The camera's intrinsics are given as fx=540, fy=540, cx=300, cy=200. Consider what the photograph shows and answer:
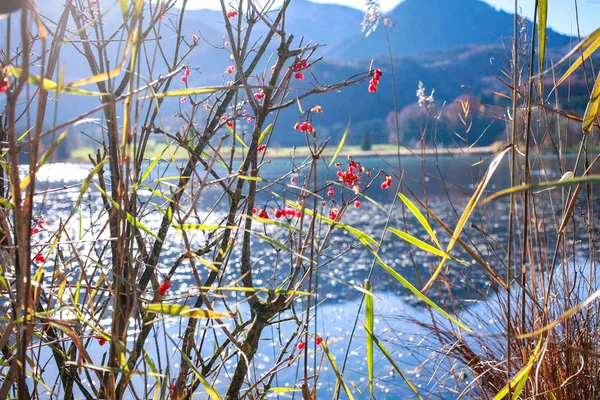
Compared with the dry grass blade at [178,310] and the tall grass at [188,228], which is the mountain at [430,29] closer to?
the tall grass at [188,228]

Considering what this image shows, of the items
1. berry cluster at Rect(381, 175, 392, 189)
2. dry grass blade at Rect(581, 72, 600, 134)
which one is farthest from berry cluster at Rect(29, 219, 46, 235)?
dry grass blade at Rect(581, 72, 600, 134)

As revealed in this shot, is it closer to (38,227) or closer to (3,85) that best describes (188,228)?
(3,85)

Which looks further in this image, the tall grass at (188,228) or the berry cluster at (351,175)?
the berry cluster at (351,175)

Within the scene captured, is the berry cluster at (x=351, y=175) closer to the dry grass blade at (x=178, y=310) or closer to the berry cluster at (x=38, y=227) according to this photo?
the dry grass blade at (x=178, y=310)

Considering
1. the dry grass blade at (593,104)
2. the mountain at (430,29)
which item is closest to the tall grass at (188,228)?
the dry grass blade at (593,104)

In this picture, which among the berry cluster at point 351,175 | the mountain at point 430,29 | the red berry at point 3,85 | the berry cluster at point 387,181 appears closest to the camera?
the red berry at point 3,85

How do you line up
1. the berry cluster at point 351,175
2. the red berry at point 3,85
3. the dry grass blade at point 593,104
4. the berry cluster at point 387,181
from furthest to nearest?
the berry cluster at point 387,181 < the berry cluster at point 351,175 < the dry grass blade at point 593,104 < the red berry at point 3,85

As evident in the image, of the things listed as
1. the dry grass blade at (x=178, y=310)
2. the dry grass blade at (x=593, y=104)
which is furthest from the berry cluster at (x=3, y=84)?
the dry grass blade at (x=593, y=104)

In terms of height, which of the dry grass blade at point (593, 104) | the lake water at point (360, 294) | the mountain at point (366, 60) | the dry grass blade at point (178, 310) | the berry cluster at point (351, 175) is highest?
the mountain at point (366, 60)

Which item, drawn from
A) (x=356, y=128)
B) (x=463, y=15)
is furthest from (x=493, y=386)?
(x=463, y=15)

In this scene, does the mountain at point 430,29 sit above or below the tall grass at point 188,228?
above

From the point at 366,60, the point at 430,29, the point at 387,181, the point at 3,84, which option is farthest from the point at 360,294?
the point at 430,29

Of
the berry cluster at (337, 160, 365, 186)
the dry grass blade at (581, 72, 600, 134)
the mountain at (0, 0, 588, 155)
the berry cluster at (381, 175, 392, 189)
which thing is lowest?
the berry cluster at (381, 175, 392, 189)

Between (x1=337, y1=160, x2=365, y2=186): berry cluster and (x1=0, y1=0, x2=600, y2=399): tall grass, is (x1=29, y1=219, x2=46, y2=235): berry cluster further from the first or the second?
(x1=337, y1=160, x2=365, y2=186): berry cluster
